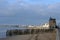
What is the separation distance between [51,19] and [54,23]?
2.02m

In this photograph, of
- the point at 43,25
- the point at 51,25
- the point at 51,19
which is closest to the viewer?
the point at 51,25

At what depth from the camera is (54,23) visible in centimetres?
5200

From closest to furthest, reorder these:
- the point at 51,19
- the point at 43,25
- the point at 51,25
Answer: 1. the point at 51,25
2. the point at 51,19
3. the point at 43,25

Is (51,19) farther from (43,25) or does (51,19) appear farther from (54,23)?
(43,25)

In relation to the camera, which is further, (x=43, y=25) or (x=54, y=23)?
(x=43, y=25)

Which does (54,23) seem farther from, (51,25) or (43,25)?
(43,25)

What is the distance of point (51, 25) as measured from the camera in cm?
4969

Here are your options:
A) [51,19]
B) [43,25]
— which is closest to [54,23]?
[51,19]

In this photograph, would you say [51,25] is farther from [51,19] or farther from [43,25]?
[43,25]

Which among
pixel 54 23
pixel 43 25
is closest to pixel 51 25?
pixel 54 23

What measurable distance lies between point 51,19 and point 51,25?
4.19m

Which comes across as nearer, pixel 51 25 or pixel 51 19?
pixel 51 25

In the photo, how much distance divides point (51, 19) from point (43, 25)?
5.79 m
